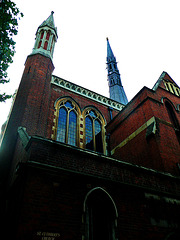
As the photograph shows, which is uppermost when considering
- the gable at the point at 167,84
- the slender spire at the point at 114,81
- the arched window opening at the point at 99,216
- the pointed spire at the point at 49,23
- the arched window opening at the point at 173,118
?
the slender spire at the point at 114,81

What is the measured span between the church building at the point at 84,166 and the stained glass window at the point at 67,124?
0.22 feet

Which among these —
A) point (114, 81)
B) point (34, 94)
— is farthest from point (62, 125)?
point (114, 81)

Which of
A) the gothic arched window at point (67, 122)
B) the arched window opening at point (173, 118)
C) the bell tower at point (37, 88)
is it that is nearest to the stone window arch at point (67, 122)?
the gothic arched window at point (67, 122)

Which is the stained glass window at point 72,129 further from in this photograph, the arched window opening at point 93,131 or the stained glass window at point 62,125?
the arched window opening at point 93,131

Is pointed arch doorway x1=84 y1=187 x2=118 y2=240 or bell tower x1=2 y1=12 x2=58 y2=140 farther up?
bell tower x1=2 y1=12 x2=58 y2=140

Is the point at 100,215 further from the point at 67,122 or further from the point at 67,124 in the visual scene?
the point at 67,122

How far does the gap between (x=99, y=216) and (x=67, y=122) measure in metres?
7.85

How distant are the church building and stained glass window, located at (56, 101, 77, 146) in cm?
7

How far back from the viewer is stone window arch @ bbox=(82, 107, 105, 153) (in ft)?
44.1

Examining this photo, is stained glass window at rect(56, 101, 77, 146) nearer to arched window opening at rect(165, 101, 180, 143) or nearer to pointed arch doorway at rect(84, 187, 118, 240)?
arched window opening at rect(165, 101, 180, 143)

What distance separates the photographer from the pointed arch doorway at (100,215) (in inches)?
227

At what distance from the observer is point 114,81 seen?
40.1 meters

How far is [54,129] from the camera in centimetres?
Answer: 1214

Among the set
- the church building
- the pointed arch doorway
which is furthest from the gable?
the pointed arch doorway
